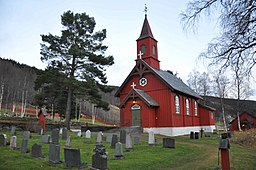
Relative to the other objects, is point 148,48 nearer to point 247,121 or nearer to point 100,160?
point 247,121

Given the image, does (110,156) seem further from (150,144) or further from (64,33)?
(64,33)

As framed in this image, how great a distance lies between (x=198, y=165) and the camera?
8945mm

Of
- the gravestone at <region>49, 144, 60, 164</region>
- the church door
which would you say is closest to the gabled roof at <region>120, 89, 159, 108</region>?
the church door

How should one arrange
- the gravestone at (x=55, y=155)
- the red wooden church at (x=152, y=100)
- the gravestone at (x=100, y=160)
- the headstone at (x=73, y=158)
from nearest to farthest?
1. the gravestone at (x=100, y=160)
2. the headstone at (x=73, y=158)
3. the gravestone at (x=55, y=155)
4. the red wooden church at (x=152, y=100)

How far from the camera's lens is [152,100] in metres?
24.3

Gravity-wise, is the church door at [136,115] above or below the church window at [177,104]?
below

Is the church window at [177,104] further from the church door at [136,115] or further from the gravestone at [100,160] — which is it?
the gravestone at [100,160]

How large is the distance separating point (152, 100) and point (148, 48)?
7.26 meters

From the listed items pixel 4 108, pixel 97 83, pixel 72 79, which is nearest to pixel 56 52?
pixel 72 79

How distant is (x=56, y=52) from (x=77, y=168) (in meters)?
16.6

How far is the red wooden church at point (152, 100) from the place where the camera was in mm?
23281

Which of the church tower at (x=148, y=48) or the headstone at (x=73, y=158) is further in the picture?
the church tower at (x=148, y=48)

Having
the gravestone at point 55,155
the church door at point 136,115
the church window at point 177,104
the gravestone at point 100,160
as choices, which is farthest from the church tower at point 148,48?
the gravestone at point 100,160

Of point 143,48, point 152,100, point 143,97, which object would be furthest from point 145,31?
point 143,97
